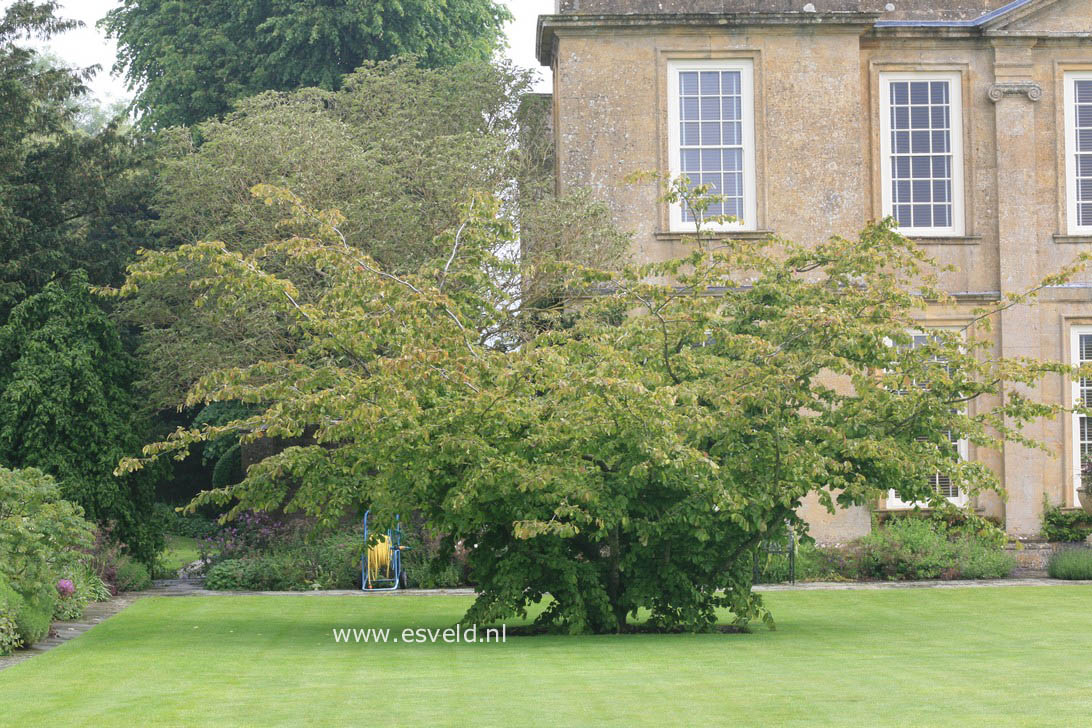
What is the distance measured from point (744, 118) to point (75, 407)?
10949mm

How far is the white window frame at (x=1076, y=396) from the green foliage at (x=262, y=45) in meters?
15.1

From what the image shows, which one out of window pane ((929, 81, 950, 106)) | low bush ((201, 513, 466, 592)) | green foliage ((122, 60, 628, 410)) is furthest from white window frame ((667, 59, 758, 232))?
low bush ((201, 513, 466, 592))

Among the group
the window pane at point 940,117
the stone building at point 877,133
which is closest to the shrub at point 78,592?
the stone building at point 877,133

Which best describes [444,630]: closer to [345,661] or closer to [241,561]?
[345,661]

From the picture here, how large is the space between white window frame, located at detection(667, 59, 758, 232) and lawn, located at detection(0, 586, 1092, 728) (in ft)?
27.2

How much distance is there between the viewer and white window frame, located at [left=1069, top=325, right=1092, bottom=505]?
74.4ft

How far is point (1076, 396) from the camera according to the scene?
22781mm

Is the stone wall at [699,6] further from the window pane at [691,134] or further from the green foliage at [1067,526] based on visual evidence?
the green foliage at [1067,526]

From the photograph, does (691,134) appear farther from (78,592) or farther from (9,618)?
(9,618)

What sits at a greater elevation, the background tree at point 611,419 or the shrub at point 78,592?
the background tree at point 611,419

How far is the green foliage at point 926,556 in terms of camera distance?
20.8 metres

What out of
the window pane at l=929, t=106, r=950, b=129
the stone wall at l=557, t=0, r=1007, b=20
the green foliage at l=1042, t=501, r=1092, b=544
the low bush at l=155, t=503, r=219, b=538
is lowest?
the low bush at l=155, t=503, r=219, b=538

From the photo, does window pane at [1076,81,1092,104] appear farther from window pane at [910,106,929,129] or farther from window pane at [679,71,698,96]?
window pane at [679,71,698,96]

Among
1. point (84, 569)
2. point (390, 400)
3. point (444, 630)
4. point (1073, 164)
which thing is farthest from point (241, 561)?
point (1073, 164)
